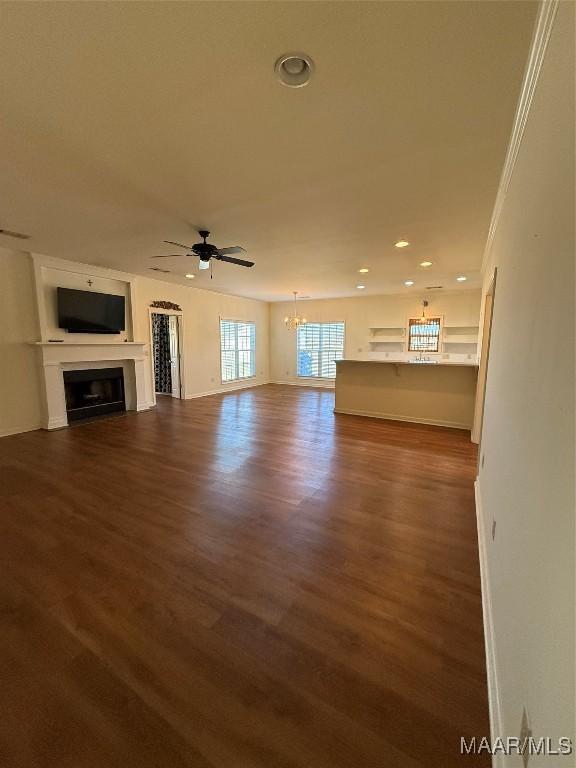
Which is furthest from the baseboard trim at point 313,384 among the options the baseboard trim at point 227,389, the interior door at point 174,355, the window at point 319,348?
the interior door at point 174,355

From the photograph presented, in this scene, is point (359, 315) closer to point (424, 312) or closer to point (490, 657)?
point (424, 312)

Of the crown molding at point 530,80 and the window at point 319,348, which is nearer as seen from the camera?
the crown molding at point 530,80

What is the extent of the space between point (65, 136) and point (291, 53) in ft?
5.36

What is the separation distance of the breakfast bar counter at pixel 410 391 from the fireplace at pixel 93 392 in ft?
15.1

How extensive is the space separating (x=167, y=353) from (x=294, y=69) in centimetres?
765

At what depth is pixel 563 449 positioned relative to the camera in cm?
82

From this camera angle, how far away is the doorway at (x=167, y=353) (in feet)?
25.8

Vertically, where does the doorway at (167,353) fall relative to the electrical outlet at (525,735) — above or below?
above

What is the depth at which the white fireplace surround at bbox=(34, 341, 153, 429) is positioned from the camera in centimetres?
534

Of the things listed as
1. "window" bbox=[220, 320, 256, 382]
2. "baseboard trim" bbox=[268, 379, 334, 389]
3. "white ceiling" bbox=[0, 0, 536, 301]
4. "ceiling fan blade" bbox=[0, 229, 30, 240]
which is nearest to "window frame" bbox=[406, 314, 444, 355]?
"baseboard trim" bbox=[268, 379, 334, 389]

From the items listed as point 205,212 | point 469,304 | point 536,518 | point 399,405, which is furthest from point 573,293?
point 469,304

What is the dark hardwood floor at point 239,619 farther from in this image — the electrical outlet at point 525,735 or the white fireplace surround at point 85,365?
the white fireplace surround at point 85,365

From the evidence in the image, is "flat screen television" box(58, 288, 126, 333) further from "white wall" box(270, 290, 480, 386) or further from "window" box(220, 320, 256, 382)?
"white wall" box(270, 290, 480, 386)

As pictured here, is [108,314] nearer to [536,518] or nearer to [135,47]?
[135,47]
